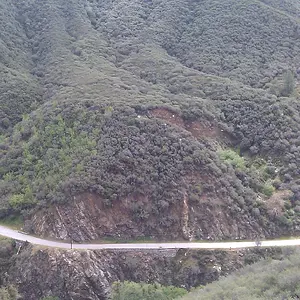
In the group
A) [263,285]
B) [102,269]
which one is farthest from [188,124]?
[263,285]

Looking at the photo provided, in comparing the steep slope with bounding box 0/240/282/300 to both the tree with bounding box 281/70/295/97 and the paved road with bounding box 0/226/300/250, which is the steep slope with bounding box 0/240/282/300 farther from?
the tree with bounding box 281/70/295/97

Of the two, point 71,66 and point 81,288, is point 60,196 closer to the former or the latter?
point 81,288

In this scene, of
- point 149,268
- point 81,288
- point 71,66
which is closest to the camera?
point 81,288

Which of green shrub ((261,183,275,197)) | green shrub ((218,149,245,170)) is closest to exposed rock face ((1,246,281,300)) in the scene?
green shrub ((261,183,275,197))

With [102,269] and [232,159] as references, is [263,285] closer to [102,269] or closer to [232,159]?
[102,269]

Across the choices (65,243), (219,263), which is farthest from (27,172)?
(219,263)

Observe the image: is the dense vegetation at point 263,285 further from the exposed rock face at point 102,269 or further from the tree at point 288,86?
the tree at point 288,86

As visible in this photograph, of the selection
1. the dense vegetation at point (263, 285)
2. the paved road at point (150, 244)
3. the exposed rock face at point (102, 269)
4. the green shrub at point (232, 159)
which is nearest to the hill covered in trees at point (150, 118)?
the green shrub at point (232, 159)
